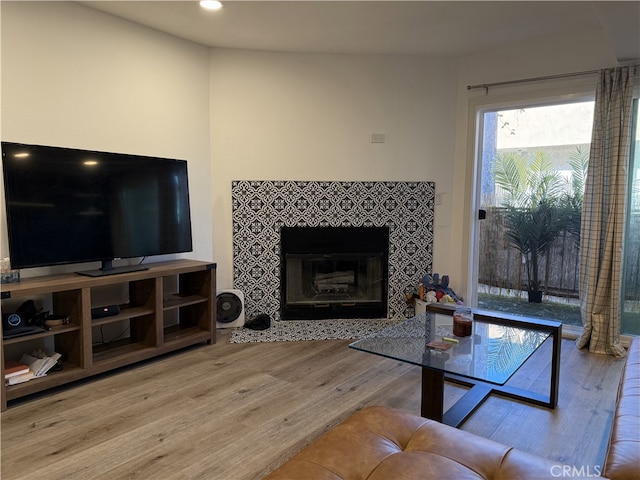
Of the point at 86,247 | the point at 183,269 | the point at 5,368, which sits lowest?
the point at 5,368

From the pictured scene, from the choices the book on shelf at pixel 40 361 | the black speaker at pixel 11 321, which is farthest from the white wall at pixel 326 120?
the black speaker at pixel 11 321

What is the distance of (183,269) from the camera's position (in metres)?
3.16

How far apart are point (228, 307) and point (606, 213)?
3.23m

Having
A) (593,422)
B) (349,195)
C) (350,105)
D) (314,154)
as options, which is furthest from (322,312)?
(593,422)

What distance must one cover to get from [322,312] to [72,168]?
2.49 meters

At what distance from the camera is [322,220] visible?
4105mm

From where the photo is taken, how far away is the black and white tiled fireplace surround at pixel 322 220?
4.02 m

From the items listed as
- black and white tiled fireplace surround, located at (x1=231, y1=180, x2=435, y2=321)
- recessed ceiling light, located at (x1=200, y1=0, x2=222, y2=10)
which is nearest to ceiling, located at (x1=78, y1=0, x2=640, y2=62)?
recessed ceiling light, located at (x1=200, y1=0, x2=222, y2=10)

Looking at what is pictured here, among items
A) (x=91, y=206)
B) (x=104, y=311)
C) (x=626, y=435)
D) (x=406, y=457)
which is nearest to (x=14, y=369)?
(x=104, y=311)

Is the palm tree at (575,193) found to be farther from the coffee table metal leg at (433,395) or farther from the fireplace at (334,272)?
the coffee table metal leg at (433,395)

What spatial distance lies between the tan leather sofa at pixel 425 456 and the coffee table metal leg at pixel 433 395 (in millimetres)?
555

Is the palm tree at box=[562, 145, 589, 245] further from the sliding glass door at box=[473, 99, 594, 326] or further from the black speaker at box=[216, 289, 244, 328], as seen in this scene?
the black speaker at box=[216, 289, 244, 328]

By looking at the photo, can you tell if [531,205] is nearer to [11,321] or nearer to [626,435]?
[626,435]

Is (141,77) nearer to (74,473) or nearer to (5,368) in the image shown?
(5,368)
